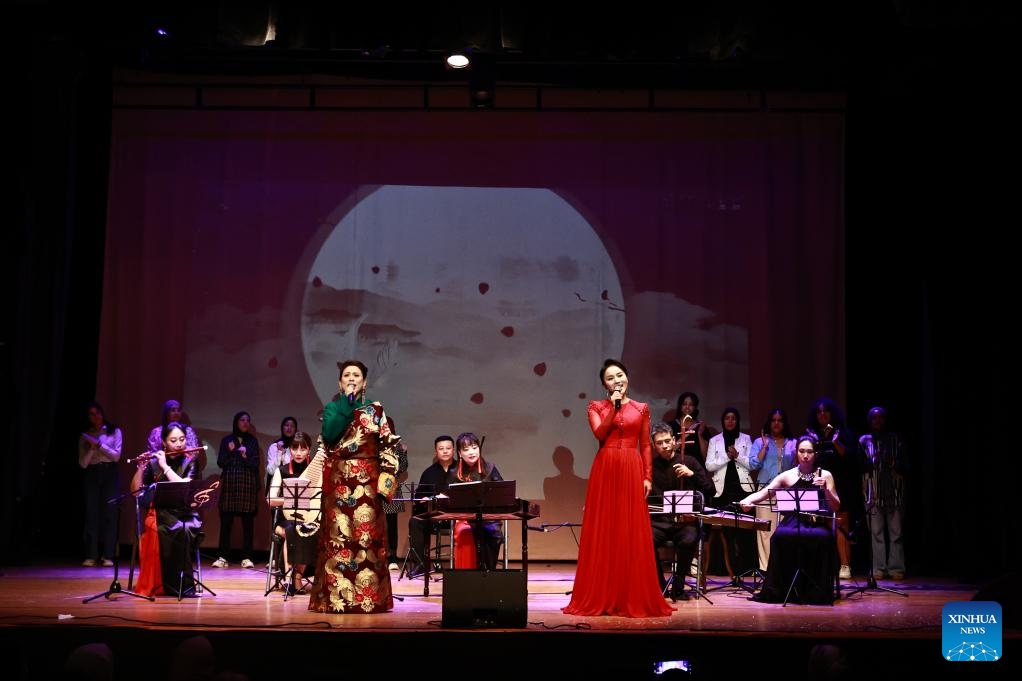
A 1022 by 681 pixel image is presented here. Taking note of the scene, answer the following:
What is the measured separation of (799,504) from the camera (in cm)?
727

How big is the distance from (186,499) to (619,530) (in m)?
3.15

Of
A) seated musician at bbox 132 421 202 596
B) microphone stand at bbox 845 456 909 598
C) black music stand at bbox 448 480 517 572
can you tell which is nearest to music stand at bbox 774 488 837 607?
microphone stand at bbox 845 456 909 598

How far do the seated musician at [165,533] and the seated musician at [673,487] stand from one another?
3.49 meters

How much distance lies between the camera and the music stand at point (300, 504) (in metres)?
7.37

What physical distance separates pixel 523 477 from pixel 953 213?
5.04m

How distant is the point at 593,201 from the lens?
10.9 meters

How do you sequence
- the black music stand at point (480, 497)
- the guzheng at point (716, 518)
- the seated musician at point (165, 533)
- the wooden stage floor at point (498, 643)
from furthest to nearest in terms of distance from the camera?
the guzheng at point (716, 518), the seated musician at point (165, 533), the black music stand at point (480, 497), the wooden stage floor at point (498, 643)

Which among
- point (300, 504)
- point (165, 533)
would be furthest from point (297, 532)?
point (165, 533)

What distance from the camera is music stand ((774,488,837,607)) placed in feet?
23.9

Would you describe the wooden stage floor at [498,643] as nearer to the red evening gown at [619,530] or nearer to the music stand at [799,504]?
the red evening gown at [619,530]

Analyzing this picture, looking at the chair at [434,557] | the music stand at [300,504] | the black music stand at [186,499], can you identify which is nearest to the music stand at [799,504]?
the chair at [434,557]

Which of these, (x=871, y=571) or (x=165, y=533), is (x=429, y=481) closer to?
(x=165, y=533)

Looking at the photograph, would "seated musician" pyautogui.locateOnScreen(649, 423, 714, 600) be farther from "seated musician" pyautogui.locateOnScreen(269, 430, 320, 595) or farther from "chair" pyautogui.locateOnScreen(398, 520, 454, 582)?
"seated musician" pyautogui.locateOnScreen(269, 430, 320, 595)

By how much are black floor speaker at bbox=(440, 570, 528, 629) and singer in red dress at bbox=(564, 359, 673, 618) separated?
2.80 ft
